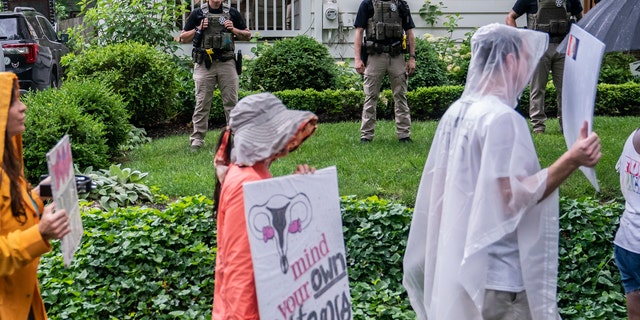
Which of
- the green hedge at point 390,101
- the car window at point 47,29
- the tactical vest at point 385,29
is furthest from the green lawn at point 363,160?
the car window at point 47,29

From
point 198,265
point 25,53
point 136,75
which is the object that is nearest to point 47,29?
point 25,53

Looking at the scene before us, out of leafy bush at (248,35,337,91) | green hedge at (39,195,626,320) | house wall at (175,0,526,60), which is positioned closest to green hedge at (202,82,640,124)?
leafy bush at (248,35,337,91)

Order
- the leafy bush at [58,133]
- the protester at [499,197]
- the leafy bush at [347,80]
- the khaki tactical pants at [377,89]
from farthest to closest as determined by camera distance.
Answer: the leafy bush at [347,80], the khaki tactical pants at [377,89], the leafy bush at [58,133], the protester at [499,197]

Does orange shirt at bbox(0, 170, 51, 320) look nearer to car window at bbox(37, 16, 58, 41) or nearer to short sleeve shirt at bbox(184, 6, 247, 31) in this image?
short sleeve shirt at bbox(184, 6, 247, 31)

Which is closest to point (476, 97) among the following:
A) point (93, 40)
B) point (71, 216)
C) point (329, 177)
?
point (329, 177)

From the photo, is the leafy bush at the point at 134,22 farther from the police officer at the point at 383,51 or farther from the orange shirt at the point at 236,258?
the orange shirt at the point at 236,258

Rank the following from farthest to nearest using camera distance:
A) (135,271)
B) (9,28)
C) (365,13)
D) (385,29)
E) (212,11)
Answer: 1. (9,28)
2. (212,11)
3. (365,13)
4. (385,29)
5. (135,271)

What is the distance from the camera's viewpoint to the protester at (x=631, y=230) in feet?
16.3

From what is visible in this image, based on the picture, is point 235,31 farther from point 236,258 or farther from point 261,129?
point 236,258

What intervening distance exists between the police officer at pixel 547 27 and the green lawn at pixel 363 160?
1.22ft

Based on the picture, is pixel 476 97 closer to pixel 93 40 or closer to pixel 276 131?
pixel 276 131

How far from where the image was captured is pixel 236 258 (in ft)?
12.0

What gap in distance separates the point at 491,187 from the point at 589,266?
2.73 meters

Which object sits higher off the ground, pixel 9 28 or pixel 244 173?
pixel 244 173
